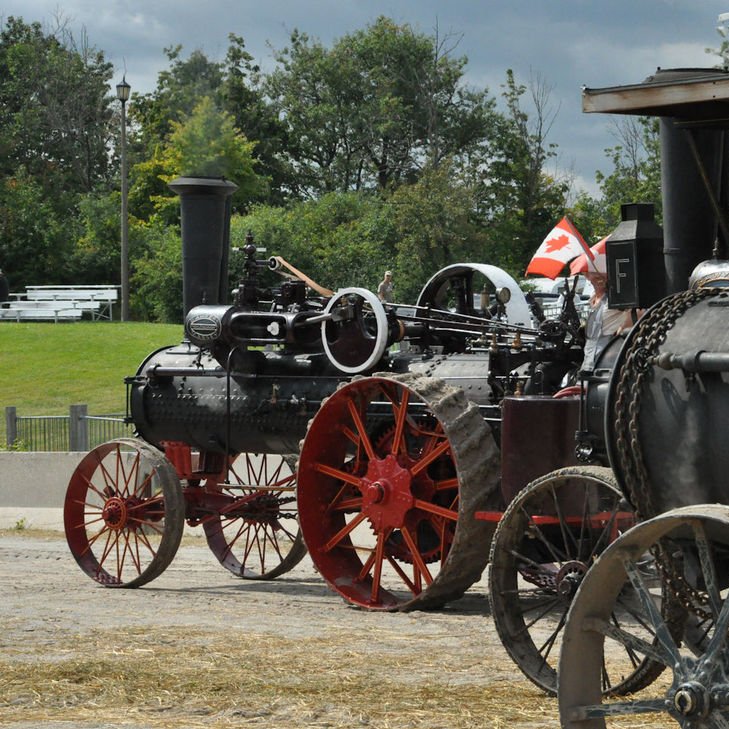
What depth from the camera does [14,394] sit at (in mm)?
24234

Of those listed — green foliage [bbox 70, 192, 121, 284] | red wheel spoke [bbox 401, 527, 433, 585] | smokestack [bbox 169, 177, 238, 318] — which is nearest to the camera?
red wheel spoke [bbox 401, 527, 433, 585]

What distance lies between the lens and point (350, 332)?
947cm

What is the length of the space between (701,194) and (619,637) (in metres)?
3.46

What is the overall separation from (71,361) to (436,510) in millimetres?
19378

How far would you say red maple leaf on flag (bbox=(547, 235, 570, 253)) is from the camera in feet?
40.0

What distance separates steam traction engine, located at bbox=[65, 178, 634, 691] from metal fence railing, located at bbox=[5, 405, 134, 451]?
172 inches

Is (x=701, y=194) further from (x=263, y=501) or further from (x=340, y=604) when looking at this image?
(x=263, y=501)

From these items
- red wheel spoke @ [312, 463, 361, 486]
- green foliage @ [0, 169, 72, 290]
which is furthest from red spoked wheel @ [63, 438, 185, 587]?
green foliage @ [0, 169, 72, 290]

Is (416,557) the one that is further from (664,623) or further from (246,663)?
(664,623)

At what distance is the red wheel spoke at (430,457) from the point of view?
8.48m

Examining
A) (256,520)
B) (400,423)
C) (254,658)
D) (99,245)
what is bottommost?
(254,658)

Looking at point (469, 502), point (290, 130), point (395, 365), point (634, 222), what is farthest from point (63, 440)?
point (290, 130)

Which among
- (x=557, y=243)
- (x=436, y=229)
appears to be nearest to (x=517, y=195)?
(x=436, y=229)

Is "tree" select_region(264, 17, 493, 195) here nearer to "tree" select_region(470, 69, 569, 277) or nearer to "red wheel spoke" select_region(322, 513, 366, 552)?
"tree" select_region(470, 69, 569, 277)
